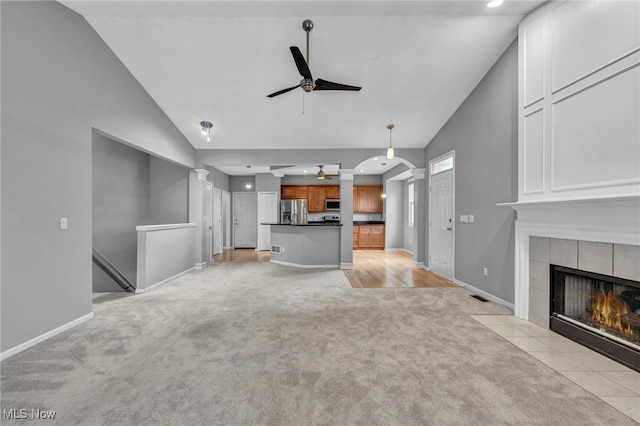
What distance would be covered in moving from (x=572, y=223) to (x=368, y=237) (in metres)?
6.63

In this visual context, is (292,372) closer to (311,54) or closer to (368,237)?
(311,54)

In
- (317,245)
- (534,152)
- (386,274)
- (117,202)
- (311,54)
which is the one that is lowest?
(386,274)

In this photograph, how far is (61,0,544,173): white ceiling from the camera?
2676mm

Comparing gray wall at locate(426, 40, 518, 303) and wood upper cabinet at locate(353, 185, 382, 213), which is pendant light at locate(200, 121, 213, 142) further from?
wood upper cabinet at locate(353, 185, 382, 213)

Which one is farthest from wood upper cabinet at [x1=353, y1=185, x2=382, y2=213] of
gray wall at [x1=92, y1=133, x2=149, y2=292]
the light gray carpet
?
gray wall at [x1=92, y1=133, x2=149, y2=292]

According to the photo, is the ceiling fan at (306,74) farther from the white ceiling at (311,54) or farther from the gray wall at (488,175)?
the gray wall at (488,175)

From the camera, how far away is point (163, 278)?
443cm

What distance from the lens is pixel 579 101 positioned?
2.31 m

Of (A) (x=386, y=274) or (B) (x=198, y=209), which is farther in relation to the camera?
(B) (x=198, y=209)

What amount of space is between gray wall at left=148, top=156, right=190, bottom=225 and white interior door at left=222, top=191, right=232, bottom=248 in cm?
280

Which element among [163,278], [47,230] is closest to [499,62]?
[47,230]

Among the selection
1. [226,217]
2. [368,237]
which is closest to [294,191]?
[226,217]

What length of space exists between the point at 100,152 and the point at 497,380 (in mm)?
6478

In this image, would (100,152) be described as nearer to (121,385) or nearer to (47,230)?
(47,230)
